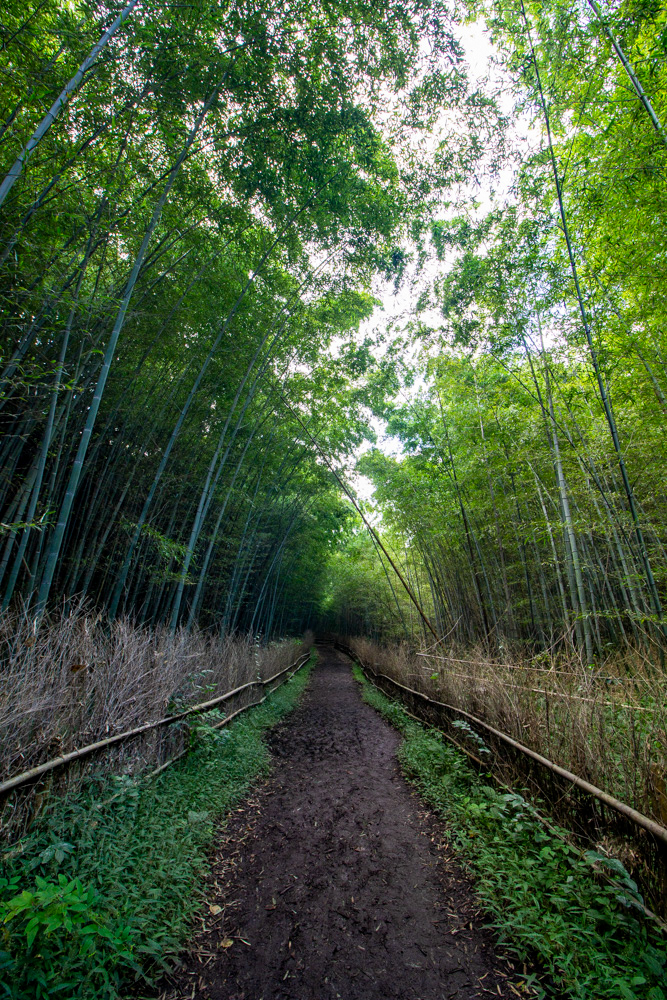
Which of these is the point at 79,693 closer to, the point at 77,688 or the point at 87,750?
the point at 77,688

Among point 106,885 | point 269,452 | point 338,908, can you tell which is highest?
point 269,452

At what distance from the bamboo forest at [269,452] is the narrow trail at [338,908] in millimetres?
20

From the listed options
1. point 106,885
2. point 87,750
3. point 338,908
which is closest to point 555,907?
point 338,908

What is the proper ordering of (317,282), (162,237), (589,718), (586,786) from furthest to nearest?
1. (317,282)
2. (162,237)
3. (589,718)
4. (586,786)

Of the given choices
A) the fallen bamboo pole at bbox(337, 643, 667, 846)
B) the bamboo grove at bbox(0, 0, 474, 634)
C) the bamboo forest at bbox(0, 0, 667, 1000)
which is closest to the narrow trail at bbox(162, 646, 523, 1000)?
the bamboo forest at bbox(0, 0, 667, 1000)

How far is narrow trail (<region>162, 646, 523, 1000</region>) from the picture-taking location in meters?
1.54

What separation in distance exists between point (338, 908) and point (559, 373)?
17.3 feet

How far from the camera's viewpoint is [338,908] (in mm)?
1973

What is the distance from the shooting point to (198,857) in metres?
2.19

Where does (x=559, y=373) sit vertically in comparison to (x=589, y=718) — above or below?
above

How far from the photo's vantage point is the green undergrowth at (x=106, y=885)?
1.19 meters

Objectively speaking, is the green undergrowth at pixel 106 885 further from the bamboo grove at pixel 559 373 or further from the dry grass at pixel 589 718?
the bamboo grove at pixel 559 373

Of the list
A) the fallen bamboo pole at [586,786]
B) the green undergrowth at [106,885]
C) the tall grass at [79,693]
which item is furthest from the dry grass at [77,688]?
the fallen bamboo pole at [586,786]

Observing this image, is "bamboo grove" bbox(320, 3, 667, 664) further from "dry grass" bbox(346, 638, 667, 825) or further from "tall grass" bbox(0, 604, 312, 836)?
"tall grass" bbox(0, 604, 312, 836)
